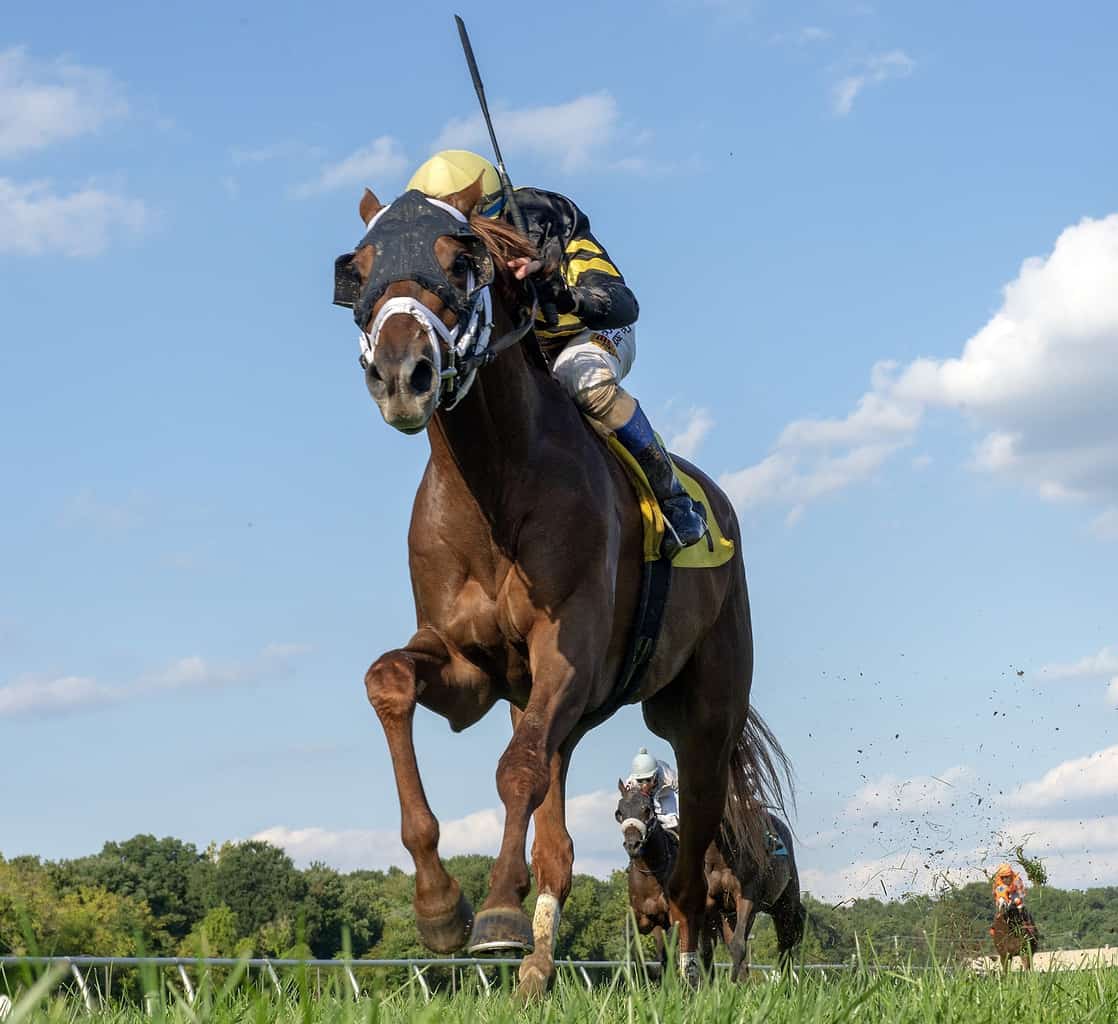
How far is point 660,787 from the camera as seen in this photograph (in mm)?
15984

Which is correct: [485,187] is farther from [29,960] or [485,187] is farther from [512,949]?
[29,960]

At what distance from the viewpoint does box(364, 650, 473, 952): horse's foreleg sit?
4410 millimetres

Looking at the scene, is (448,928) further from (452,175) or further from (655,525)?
(452,175)

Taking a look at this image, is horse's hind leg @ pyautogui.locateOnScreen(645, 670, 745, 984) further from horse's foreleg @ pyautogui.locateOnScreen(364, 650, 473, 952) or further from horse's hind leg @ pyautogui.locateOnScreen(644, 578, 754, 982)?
horse's foreleg @ pyautogui.locateOnScreen(364, 650, 473, 952)

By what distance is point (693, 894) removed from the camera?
723 cm

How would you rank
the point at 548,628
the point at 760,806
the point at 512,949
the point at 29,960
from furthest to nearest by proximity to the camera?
the point at 760,806, the point at 548,628, the point at 512,949, the point at 29,960

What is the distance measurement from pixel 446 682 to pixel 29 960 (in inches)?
136

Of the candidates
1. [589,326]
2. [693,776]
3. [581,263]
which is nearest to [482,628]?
[589,326]

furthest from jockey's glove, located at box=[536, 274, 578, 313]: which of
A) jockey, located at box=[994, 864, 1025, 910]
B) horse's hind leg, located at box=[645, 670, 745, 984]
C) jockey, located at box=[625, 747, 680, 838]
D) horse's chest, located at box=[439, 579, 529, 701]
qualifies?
jockey, located at box=[625, 747, 680, 838]


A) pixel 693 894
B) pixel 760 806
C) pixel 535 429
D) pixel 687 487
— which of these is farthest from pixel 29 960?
pixel 760 806

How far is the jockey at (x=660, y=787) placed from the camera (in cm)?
1554

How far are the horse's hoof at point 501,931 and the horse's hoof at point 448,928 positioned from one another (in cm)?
13

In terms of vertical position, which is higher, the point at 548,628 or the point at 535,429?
the point at 535,429

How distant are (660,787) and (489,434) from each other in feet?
36.8
